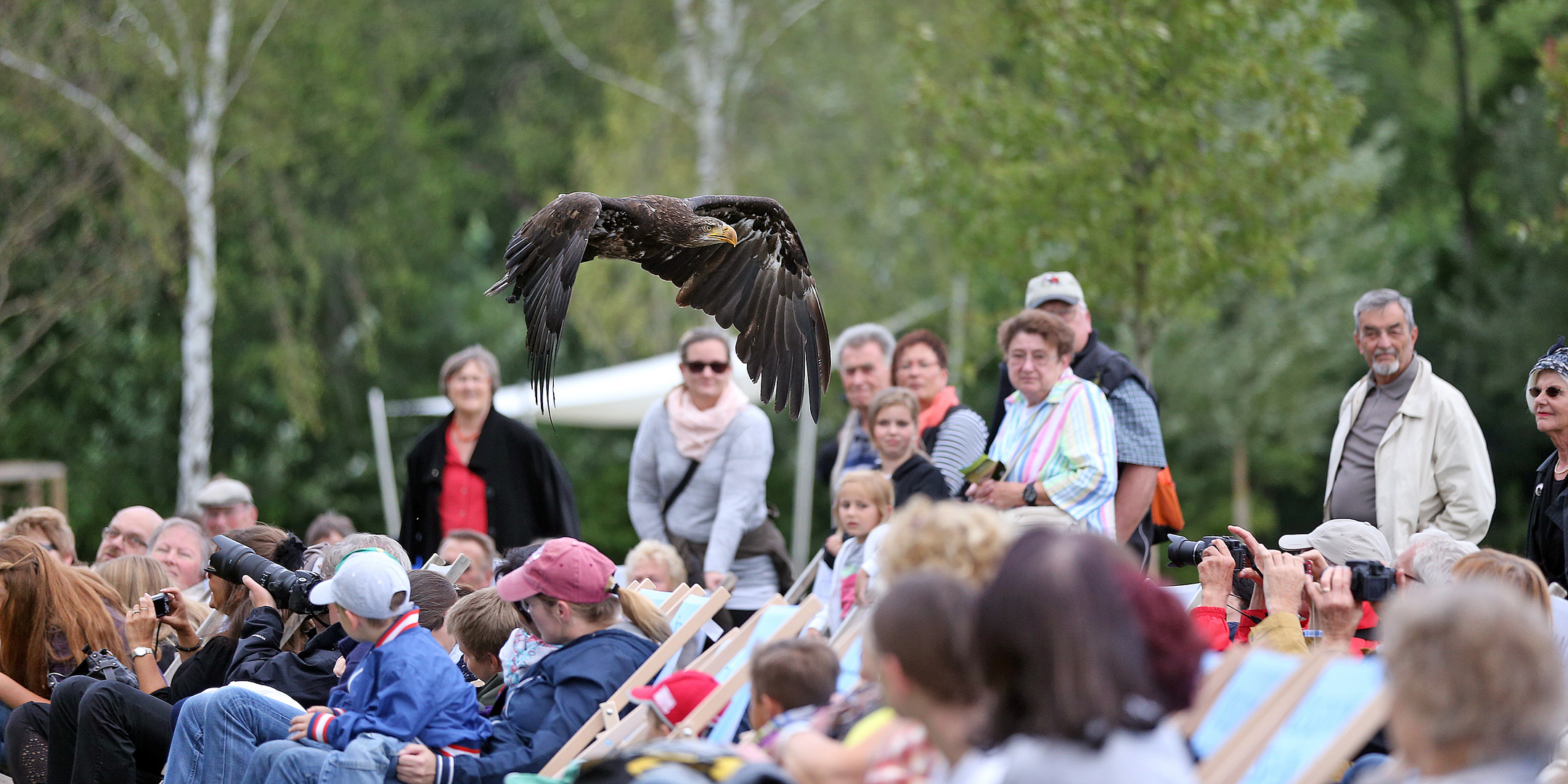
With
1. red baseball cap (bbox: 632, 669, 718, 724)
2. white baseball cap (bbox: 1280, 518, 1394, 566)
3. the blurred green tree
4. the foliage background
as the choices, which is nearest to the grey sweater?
red baseball cap (bbox: 632, 669, 718, 724)

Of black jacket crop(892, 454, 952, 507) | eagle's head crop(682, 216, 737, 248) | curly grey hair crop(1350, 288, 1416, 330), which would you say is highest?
eagle's head crop(682, 216, 737, 248)

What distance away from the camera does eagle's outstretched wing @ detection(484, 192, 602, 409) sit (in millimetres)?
5691

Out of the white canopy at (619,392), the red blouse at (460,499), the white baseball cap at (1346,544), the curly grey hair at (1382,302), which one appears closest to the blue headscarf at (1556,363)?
the curly grey hair at (1382,302)

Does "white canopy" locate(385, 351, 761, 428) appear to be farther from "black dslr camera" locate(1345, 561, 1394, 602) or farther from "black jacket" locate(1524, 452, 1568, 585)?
"black dslr camera" locate(1345, 561, 1394, 602)

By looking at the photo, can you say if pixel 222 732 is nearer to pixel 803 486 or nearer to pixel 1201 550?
pixel 1201 550

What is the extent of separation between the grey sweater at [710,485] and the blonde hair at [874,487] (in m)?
1.21

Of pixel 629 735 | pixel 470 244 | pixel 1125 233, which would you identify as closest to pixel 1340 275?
pixel 1125 233

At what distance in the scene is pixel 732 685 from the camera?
3125 mm

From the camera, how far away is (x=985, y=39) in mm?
15336

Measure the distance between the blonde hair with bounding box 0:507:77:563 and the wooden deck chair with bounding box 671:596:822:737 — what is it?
12.9 feet

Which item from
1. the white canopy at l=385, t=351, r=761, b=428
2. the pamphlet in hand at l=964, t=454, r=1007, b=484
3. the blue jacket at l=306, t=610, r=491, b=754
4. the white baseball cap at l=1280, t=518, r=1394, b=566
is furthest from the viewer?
the white canopy at l=385, t=351, r=761, b=428

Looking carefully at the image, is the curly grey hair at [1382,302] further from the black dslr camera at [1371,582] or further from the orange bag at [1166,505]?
the black dslr camera at [1371,582]

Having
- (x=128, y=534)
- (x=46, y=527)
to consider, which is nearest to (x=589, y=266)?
(x=128, y=534)

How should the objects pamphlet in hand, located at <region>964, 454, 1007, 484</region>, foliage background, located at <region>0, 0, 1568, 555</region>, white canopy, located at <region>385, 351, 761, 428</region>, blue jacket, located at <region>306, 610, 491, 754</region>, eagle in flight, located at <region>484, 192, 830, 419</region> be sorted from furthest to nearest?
foliage background, located at <region>0, 0, 1568, 555</region>
white canopy, located at <region>385, 351, 761, 428</region>
eagle in flight, located at <region>484, 192, 830, 419</region>
pamphlet in hand, located at <region>964, 454, 1007, 484</region>
blue jacket, located at <region>306, 610, 491, 754</region>
